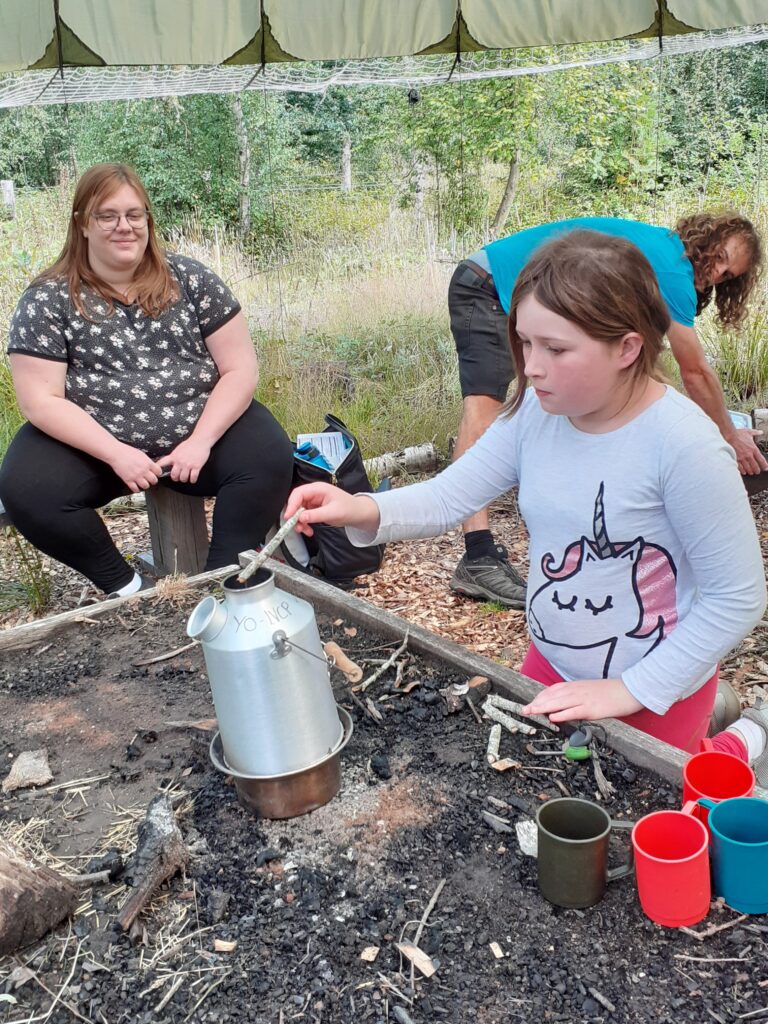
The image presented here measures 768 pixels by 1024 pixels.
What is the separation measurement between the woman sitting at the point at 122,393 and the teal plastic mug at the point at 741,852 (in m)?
2.03

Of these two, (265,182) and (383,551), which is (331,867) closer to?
(383,551)

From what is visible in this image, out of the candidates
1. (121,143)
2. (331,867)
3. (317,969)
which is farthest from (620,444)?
(121,143)

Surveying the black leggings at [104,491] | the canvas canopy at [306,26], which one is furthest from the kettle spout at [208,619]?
the canvas canopy at [306,26]

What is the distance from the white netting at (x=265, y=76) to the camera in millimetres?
5613

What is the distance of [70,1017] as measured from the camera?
1254mm

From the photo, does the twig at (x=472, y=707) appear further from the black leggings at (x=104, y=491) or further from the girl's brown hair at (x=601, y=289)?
the black leggings at (x=104, y=491)

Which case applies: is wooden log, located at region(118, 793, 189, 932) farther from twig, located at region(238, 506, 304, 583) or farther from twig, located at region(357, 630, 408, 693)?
twig, located at region(357, 630, 408, 693)

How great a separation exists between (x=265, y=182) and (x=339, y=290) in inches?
215

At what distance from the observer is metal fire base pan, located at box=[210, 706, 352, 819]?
1.59 metres

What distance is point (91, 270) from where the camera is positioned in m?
3.11

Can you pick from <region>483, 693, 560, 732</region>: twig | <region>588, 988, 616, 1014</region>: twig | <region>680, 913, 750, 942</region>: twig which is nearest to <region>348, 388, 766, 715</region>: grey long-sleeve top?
<region>483, 693, 560, 732</region>: twig

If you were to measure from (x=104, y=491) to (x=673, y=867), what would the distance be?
2462 millimetres

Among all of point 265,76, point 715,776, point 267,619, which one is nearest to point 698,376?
point 715,776

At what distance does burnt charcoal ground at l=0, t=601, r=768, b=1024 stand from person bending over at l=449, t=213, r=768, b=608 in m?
1.45
